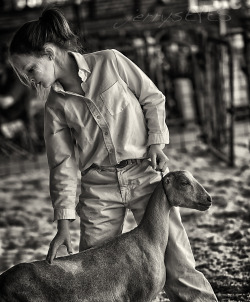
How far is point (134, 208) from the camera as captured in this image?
2.36 meters

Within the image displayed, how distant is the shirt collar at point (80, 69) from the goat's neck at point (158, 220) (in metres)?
0.51

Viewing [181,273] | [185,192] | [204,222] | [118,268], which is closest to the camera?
[118,268]

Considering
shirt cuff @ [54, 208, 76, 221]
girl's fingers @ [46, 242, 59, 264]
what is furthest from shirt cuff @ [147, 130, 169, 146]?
girl's fingers @ [46, 242, 59, 264]

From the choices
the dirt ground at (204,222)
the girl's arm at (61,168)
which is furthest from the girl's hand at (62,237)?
the dirt ground at (204,222)

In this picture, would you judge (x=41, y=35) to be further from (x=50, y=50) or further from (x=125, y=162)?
(x=125, y=162)

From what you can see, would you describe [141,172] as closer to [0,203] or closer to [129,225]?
[129,225]

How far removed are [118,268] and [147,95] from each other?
2.26ft

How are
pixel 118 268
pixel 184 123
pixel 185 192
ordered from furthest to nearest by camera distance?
pixel 184 123 < pixel 185 192 < pixel 118 268

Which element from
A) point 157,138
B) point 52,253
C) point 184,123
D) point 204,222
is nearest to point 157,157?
point 157,138

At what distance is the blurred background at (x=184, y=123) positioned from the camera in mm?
3732

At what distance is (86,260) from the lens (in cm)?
205

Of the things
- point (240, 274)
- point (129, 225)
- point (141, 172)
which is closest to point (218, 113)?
point (129, 225)

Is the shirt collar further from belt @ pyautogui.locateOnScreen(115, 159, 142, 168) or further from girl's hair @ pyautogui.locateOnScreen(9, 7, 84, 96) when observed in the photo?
belt @ pyautogui.locateOnScreen(115, 159, 142, 168)

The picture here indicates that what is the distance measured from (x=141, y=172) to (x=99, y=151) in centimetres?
19
